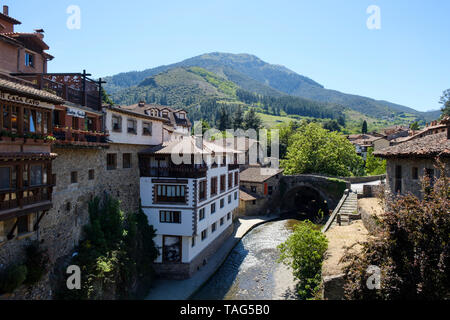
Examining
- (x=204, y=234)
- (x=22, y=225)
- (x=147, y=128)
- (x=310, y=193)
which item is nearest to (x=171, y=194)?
(x=204, y=234)

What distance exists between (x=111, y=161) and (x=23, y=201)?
30.6 feet

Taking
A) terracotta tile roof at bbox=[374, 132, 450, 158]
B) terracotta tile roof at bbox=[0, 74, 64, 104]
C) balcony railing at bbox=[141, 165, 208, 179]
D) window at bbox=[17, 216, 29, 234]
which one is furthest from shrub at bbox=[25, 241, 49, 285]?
terracotta tile roof at bbox=[374, 132, 450, 158]

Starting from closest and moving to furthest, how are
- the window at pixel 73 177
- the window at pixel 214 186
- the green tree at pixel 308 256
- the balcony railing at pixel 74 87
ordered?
the balcony railing at pixel 74 87 → the window at pixel 73 177 → the green tree at pixel 308 256 → the window at pixel 214 186

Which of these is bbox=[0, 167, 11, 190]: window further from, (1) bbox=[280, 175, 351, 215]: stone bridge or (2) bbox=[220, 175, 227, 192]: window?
(1) bbox=[280, 175, 351, 215]: stone bridge

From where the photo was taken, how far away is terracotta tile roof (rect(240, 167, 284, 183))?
48.0 metres

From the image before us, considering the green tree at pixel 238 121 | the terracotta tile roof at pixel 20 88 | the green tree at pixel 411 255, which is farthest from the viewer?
the green tree at pixel 238 121

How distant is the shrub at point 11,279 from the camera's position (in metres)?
12.8

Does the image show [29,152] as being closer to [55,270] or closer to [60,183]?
[60,183]

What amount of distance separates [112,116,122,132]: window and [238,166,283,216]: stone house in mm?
25387

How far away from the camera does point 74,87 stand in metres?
19.6

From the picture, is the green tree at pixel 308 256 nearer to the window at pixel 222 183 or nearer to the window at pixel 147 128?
the window at pixel 222 183

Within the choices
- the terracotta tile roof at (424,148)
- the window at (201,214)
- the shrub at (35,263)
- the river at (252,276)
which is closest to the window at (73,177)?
the shrub at (35,263)

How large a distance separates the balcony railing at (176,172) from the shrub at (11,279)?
1252 centimetres

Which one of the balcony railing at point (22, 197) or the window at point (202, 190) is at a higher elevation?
the balcony railing at point (22, 197)
